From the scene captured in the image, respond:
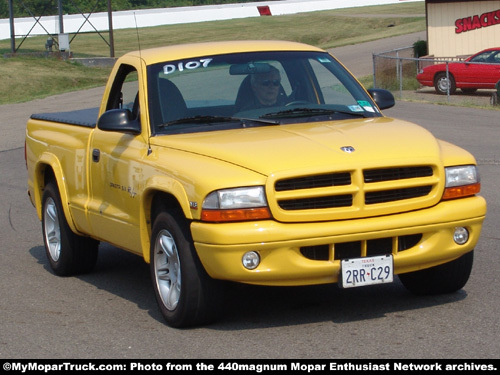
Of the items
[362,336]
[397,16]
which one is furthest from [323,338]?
[397,16]

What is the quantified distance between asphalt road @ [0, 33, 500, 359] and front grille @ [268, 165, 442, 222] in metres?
0.74

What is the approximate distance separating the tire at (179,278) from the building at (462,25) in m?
31.7

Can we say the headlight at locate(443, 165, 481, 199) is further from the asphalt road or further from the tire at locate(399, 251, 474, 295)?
the asphalt road

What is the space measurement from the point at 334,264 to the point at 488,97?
2400cm

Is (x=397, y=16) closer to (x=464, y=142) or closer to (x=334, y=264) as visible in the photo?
(x=464, y=142)

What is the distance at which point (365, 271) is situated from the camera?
609 cm

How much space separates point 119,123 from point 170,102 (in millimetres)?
425

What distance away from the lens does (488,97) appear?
29.0m

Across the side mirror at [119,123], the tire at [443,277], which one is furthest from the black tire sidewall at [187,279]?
the tire at [443,277]

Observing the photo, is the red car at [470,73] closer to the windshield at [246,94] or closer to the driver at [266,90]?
the windshield at [246,94]

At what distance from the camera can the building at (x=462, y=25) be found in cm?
3650

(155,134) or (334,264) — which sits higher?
(155,134)

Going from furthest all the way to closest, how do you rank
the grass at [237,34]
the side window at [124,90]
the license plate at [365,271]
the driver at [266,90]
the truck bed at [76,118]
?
the grass at [237,34] → the truck bed at [76,118] → the side window at [124,90] → the driver at [266,90] → the license plate at [365,271]

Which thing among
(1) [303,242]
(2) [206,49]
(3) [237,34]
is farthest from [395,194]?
(3) [237,34]
